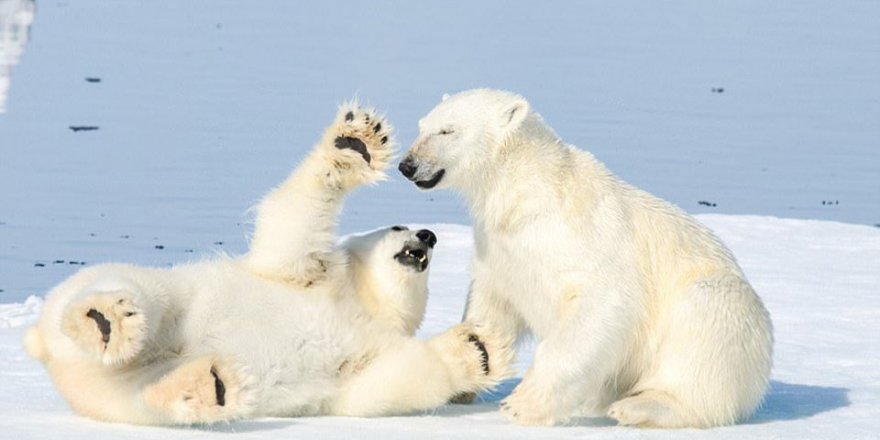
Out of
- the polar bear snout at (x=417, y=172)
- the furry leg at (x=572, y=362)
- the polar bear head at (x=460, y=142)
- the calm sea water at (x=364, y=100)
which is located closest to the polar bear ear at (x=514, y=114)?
the polar bear head at (x=460, y=142)

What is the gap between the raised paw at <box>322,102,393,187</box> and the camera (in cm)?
475

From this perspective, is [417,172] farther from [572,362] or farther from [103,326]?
[103,326]

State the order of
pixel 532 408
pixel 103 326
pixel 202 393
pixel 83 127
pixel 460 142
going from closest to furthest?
pixel 103 326, pixel 202 393, pixel 532 408, pixel 460 142, pixel 83 127

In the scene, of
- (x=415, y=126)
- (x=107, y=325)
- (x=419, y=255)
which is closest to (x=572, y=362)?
(x=419, y=255)

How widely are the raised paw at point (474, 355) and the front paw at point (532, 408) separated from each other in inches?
7.4

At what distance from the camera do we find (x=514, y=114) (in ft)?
16.7

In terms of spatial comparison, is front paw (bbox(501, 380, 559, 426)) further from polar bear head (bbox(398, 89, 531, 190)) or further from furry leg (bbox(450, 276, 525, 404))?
polar bear head (bbox(398, 89, 531, 190))

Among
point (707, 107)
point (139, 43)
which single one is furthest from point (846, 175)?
point (139, 43)

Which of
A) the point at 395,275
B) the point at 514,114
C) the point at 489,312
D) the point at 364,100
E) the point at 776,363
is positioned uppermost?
the point at 514,114

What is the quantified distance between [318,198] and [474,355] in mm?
667

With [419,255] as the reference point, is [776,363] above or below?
below

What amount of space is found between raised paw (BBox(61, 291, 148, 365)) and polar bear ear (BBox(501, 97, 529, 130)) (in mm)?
1484

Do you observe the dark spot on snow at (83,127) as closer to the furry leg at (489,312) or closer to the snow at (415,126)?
the snow at (415,126)

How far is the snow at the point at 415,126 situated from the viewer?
5.82 metres
